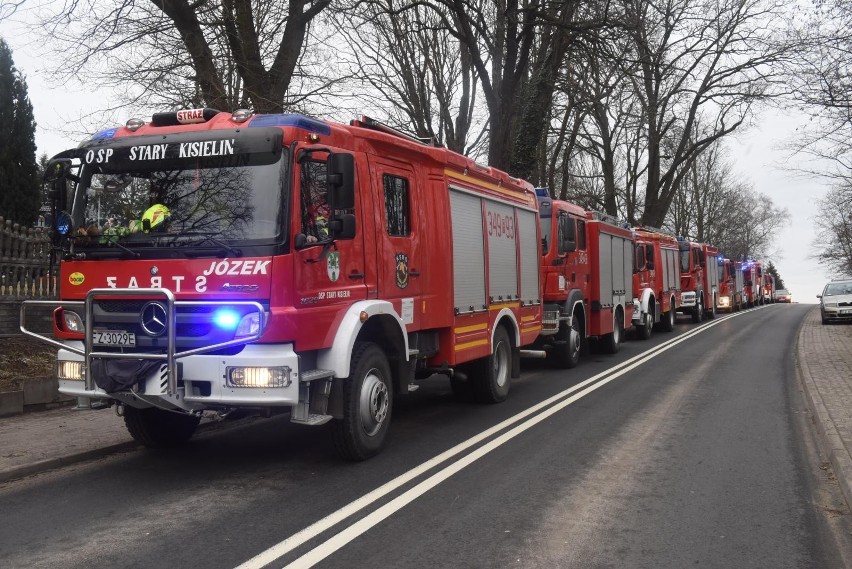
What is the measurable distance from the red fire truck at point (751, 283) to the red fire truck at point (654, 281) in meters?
23.1

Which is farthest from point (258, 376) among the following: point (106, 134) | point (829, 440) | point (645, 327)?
point (645, 327)

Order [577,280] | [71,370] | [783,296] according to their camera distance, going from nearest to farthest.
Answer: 1. [71,370]
2. [577,280]
3. [783,296]

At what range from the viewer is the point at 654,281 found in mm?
21484

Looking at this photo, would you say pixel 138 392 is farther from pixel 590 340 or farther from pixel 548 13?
pixel 548 13

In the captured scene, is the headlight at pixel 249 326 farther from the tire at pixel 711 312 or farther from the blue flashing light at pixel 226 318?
the tire at pixel 711 312

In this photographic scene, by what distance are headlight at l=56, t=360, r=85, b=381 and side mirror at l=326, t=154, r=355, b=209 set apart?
8.17 feet

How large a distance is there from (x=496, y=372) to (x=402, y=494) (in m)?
4.44

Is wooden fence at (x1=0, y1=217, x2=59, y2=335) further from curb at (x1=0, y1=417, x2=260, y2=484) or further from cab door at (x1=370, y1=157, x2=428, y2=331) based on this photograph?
cab door at (x1=370, y1=157, x2=428, y2=331)

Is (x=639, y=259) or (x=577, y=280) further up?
(x=639, y=259)

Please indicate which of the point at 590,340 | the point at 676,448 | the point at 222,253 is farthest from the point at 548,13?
the point at 222,253

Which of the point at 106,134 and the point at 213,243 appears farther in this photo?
the point at 106,134

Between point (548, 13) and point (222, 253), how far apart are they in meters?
14.5

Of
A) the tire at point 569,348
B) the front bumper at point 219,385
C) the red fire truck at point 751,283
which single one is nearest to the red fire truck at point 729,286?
the red fire truck at point 751,283

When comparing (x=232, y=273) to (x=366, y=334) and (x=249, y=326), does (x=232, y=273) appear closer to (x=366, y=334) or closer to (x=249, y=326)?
(x=249, y=326)
